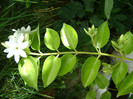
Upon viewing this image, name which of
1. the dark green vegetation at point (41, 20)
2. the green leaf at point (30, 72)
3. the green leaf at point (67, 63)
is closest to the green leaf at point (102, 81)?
the dark green vegetation at point (41, 20)

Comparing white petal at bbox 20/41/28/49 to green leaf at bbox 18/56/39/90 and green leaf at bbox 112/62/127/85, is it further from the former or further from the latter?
green leaf at bbox 112/62/127/85

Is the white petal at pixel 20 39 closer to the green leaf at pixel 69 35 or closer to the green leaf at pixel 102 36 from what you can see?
the green leaf at pixel 69 35

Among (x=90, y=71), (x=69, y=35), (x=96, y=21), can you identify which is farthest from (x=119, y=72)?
(x=96, y=21)

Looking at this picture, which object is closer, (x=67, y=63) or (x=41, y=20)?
(x=67, y=63)

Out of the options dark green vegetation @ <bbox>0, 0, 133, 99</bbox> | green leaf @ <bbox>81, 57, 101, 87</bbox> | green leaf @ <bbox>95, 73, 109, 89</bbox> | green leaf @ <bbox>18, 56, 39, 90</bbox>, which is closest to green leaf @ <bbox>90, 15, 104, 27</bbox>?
dark green vegetation @ <bbox>0, 0, 133, 99</bbox>

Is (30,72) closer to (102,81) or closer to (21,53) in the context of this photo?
(21,53)

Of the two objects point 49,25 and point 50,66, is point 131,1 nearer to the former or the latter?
point 49,25
